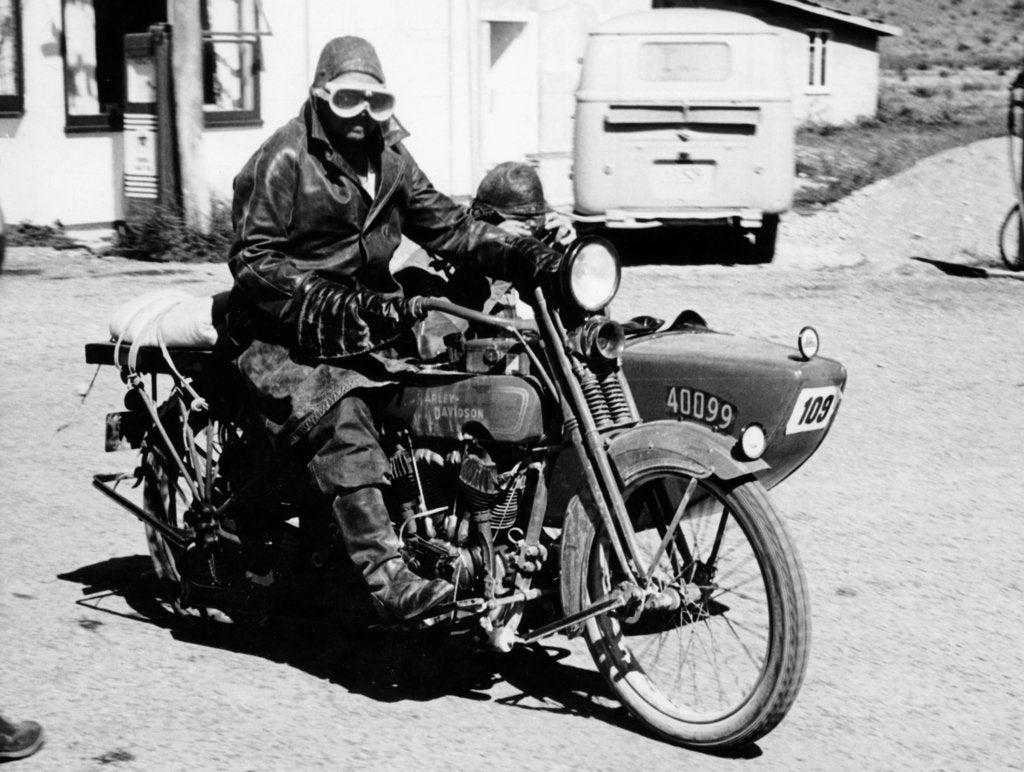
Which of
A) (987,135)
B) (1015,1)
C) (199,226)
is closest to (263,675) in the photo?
(199,226)

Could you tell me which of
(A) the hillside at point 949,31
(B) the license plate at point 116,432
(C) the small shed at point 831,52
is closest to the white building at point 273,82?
(B) the license plate at point 116,432

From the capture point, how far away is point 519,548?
458 cm

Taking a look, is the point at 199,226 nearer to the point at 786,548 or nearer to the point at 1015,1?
the point at 786,548

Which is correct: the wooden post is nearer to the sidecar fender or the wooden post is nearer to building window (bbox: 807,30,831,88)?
the sidecar fender

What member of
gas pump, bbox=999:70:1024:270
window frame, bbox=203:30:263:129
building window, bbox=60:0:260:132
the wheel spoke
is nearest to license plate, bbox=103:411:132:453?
the wheel spoke

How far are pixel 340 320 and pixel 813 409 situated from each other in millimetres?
1485

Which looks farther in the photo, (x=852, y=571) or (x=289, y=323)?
(x=852, y=571)

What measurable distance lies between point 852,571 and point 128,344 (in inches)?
109

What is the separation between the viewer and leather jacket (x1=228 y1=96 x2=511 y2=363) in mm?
4523

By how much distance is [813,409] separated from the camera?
4.87 meters

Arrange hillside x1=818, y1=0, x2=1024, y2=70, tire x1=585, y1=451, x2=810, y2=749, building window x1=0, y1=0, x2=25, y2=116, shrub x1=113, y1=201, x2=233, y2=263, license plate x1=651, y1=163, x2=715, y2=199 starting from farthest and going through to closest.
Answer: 1. hillside x1=818, y1=0, x2=1024, y2=70
2. building window x1=0, y1=0, x2=25, y2=116
3. shrub x1=113, y1=201, x2=233, y2=263
4. license plate x1=651, y1=163, x2=715, y2=199
5. tire x1=585, y1=451, x2=810, y2=749

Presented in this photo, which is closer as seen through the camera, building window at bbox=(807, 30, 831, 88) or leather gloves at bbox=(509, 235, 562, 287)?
leather gloves at bbox=(509, 235, 562, 287)

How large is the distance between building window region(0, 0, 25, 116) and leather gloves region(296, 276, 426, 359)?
11.1 m

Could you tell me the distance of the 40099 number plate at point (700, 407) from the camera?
4.83 metres
